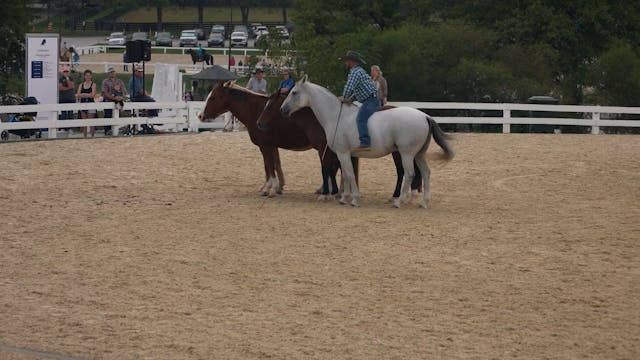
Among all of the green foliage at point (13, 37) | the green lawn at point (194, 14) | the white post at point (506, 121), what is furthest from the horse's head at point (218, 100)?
the green lawn at point (194, 14)

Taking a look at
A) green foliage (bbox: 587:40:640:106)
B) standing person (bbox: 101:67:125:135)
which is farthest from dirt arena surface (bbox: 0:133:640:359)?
green foliage (bbox: 587:40:640:106)

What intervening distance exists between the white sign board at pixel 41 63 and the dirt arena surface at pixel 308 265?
18.8 feet

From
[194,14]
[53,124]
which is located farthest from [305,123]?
[194,14]

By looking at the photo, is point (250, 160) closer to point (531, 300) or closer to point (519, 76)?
point (531, 300)

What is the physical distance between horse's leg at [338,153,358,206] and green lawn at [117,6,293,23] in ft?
284

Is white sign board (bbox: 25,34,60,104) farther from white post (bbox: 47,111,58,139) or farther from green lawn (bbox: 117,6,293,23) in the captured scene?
green lawn (bbox: 117,6,293,23)

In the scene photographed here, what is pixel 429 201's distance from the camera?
696 inches

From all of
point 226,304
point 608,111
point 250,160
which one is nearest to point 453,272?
point 226,304

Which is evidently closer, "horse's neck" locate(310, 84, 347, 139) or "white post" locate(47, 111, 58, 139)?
"horse's neck" locate(310, 84, 347, 139)

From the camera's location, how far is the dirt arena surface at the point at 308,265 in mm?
9773

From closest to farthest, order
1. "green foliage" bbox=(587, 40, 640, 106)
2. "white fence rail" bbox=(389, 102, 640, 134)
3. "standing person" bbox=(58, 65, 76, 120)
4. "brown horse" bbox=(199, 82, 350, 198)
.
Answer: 1. "brown horse" bbox=(199, 82, 350, 198)
2. "standing person" bbox=(58, 65, 76, 120)
3. "white fence rail" bbox=(389, 102, 640, 134)
4. "green foliage" bbox=(587, 40, 640, 106)

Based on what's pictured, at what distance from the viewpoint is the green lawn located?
103312 mm

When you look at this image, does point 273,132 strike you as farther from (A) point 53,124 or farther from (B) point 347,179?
(A) point 53,124

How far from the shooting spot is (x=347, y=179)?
1689cm
